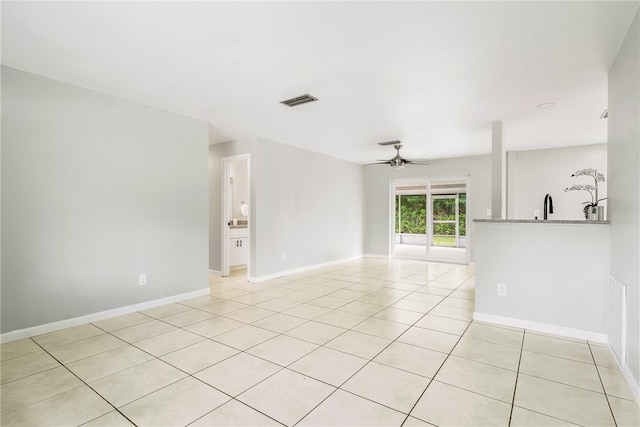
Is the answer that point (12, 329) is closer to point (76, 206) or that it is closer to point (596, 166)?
point (76, 206)

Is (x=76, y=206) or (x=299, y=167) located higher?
(x=299, y=167)

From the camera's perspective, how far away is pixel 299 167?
20.6 ft

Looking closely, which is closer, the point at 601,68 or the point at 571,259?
the point at 601,68

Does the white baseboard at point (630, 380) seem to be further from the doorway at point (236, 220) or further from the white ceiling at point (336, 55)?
the doorway at point (236, 220)

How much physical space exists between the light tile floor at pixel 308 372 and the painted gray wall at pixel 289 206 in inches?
77.0

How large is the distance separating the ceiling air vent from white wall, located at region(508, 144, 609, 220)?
5.06 metres

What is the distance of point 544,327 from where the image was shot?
318cm

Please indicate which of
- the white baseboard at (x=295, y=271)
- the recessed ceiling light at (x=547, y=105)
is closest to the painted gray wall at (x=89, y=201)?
the white baseboard at (x=295, y=271)

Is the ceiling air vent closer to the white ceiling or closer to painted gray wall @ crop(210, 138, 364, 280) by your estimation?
the white ceiling

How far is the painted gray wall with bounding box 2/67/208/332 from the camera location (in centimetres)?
291

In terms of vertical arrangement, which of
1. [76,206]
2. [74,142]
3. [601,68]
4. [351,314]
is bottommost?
[351,314]

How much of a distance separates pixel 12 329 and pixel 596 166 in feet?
28.9

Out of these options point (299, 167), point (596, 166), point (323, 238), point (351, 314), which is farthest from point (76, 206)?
point (596, 166)

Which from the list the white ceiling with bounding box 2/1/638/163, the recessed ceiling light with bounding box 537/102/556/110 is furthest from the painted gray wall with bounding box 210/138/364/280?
the recessed ceiling light with bounding box 537/102/556/110
